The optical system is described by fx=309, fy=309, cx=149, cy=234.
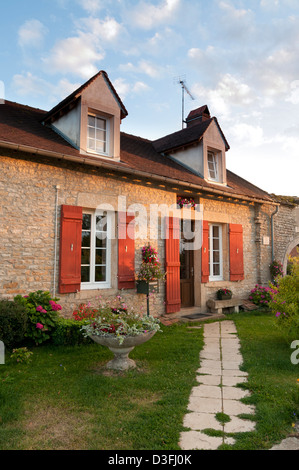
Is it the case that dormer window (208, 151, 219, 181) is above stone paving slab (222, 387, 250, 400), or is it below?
above

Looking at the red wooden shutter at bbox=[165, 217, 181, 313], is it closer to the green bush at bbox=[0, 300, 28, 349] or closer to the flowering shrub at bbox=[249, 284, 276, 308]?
the flowering shrub at bbox=[249, 284, 276, 308]

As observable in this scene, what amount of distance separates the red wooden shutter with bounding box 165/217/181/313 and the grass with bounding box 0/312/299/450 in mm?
2340

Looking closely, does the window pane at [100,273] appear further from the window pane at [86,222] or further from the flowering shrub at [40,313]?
the flowering shrub at [40,313]

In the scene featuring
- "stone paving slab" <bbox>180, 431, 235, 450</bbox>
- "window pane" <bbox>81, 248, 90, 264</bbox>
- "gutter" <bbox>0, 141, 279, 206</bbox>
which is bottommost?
"stone paving slab" <bbox>180, 431, 235, 450</bbox>

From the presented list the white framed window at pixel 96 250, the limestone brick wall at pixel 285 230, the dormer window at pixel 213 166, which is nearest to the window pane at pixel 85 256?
the white framed window at pixel 96 250

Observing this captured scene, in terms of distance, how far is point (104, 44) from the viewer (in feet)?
18.8

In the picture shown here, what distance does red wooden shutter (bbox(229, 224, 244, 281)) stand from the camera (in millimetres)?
9523

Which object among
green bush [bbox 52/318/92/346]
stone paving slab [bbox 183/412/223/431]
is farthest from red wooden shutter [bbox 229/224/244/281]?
stone paving slab [bbox 183/412/223/431]

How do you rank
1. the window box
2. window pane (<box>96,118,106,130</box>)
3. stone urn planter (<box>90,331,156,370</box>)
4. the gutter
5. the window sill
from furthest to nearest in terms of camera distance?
1. window pane (<box>96,118,106,130</box>)
2. the window box
3. the window sill
4. the gutter
5. stone urn planter (<box>90,331,156,370</box>)

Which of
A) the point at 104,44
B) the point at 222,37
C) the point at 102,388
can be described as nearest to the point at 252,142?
the point at 222,37

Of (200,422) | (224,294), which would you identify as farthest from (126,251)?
(200,422)

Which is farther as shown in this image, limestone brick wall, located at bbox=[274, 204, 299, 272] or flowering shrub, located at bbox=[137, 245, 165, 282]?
limestone brick wall, located at bbox=[274, 204, 299, 272]

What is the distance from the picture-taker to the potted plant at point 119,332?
13.4 feet
